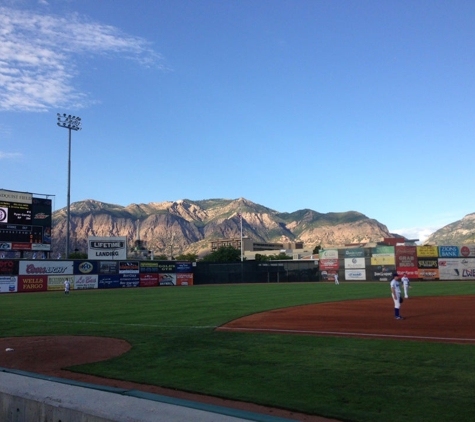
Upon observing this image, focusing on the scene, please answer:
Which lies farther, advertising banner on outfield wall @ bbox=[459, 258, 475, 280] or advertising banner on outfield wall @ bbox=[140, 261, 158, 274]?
advertising banner on outfield wall @ bbox=[140, 261, 158, 274]

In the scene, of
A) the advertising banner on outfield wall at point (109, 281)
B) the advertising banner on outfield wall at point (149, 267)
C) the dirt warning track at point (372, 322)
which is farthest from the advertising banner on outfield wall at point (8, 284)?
the dirt warning track at point (372, 322)

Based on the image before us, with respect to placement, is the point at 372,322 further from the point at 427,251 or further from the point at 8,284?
the point at 427,251

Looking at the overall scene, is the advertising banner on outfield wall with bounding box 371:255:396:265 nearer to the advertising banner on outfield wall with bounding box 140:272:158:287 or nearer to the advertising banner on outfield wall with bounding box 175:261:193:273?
the advertising banner on outfield wall with bounding box 175:261:193:273

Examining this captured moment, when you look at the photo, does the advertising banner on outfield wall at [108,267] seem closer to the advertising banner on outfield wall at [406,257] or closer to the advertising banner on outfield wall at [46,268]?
the advertising banner on outfield wall at [46,268]

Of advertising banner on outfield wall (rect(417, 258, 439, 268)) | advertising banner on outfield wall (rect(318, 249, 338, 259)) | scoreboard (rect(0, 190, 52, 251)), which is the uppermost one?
scoreboard (rect(0, 190, 52, 251))

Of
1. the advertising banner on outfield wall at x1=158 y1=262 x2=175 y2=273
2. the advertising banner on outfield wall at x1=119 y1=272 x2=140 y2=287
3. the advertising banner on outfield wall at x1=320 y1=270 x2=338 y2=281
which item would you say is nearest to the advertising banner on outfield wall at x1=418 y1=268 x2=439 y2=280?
the advertising banner on outfield wall at x1=320 y1=270 x2=338 y2=281

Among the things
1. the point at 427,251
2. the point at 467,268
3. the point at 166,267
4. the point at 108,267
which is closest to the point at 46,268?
the point at 108,267

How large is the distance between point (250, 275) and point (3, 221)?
3190 centimetres

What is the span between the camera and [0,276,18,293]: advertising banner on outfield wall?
146 ft

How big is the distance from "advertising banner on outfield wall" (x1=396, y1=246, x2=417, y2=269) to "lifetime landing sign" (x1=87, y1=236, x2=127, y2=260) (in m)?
35.1

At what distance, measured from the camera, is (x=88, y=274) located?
170 ft

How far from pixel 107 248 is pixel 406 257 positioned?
38500mm

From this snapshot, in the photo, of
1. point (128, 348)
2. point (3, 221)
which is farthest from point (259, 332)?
point (3, 221)

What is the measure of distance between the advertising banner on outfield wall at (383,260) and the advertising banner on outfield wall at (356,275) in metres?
1.86
